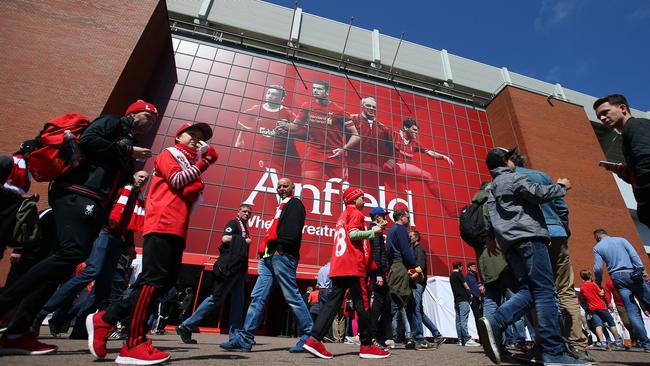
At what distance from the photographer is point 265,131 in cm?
1619

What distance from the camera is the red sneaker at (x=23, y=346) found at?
233 cm

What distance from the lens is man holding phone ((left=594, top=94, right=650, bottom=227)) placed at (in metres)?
2.43

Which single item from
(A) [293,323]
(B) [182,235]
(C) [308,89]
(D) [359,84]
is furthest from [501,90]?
(B) [182,235]

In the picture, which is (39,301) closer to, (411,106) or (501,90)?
(411,106)

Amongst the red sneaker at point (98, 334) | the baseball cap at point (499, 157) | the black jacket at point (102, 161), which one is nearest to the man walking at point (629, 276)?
the baseball cap at point (499, 157)

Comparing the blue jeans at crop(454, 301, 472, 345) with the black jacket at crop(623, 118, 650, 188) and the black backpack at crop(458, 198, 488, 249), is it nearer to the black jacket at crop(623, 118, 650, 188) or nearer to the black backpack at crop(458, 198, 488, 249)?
the black backpack at crop(458, 198, 488, 249)

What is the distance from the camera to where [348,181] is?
1612cm

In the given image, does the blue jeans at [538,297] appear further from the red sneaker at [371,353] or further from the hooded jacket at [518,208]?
the red sneaker at [371,353]

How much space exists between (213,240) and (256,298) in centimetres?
987

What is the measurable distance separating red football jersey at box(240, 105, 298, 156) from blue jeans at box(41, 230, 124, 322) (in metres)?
11.7

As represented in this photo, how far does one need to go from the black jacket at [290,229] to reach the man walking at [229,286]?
82 cm

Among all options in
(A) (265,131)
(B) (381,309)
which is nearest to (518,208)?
(B) (381,309)

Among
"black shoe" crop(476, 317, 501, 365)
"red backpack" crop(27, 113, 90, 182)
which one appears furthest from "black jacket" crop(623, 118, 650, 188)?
"red backpack" crop(27, 113, 90, 182)

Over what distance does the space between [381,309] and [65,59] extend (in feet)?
46.9
